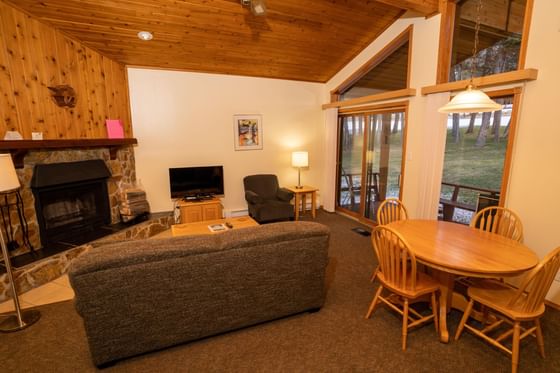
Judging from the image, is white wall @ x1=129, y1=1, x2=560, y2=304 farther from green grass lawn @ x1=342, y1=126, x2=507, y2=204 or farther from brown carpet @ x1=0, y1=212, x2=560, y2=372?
brown carpet @ x1=0, y1=212, x2=560, y2=372

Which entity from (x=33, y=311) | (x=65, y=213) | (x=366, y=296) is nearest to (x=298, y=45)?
(x=366, y=296)

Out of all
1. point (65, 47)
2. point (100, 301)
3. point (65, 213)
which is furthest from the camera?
point (65, 213)

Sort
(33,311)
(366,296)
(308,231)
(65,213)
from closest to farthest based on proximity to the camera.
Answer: (308,231)
(33,311)
(366,296)
(65,213)

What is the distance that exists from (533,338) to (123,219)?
4.97 metres

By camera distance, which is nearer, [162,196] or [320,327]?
[320,327]

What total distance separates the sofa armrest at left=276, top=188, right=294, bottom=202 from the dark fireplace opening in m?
2.73

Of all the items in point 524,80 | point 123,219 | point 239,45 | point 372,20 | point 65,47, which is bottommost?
point 123,219

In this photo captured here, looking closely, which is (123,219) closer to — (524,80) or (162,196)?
(162,196)

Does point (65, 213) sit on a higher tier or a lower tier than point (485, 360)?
higher

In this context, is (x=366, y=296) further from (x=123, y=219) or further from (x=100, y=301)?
(x=123, y=219)

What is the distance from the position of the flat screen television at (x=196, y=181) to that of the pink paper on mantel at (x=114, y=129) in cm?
90

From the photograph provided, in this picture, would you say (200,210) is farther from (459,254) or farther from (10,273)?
(459,254)

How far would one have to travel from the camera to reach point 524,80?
8.65ft

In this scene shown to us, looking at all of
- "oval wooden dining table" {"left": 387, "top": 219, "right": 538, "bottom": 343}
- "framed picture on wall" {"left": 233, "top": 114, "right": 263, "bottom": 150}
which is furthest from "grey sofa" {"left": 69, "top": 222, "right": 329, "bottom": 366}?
"framed picture on wall" {"left": 233, "top": 114, "right": 263, "bottom": 150}
